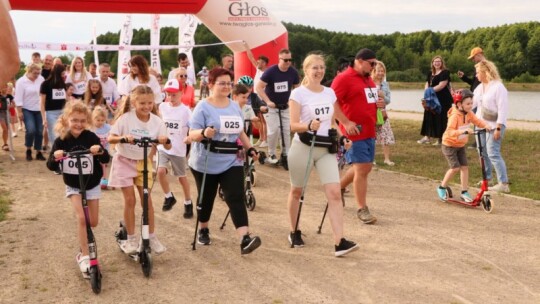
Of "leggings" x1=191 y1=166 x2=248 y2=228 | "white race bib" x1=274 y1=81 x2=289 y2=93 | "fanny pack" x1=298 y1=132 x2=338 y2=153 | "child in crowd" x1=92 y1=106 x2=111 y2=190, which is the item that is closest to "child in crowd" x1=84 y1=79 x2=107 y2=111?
"child in crowd" x1=92 y1=106 x2=111 y2=190

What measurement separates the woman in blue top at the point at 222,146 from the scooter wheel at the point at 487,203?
3441 millimetres

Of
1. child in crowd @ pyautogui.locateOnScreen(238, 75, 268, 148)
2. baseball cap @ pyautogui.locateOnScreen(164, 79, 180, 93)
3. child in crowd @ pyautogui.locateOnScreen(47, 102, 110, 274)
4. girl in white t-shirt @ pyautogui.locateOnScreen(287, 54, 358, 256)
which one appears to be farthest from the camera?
child in crowd @ pyautogui.locateOnScreen(238, 75, 268, 148)

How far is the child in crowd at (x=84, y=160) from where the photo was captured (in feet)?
17.0

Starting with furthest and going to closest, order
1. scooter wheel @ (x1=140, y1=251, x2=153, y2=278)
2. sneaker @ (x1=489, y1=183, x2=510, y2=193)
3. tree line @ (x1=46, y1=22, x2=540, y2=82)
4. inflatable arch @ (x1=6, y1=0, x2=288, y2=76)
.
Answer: tree line @ (x1=46, y1=22, x2=540, y2=82) < inflatable arch @ (x1=6, y1=0, x2=288, y2=76) < sneaker @ (x1=489, y1=183, x2=510, y2=193) < scooter wheel @ (x1=140, y1=251, x2=153, y2=278)

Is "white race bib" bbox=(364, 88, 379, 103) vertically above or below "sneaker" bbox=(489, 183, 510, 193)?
above

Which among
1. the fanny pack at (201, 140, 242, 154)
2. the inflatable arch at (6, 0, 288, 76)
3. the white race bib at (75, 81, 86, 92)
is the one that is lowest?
the fanny pack at (201, 140, 242, 154)

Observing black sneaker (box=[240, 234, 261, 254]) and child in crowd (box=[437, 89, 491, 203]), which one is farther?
child in crowd (box=[437, 89, 491, 203])

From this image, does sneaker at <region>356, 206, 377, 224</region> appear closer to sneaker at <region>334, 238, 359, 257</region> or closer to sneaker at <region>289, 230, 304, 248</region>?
sneaker at <region>289, 230, 304, 248</region>

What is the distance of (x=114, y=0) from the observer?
1268 cm

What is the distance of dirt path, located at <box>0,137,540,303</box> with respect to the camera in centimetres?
493

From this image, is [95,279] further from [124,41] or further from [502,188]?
[124,41]

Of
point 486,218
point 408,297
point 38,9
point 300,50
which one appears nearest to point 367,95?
point 486,218

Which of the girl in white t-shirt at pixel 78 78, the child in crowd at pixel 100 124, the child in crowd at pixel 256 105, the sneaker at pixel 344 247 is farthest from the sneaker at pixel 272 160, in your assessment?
the sneaker at pixel 344 247

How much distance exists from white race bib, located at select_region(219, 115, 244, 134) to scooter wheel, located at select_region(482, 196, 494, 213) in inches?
142
